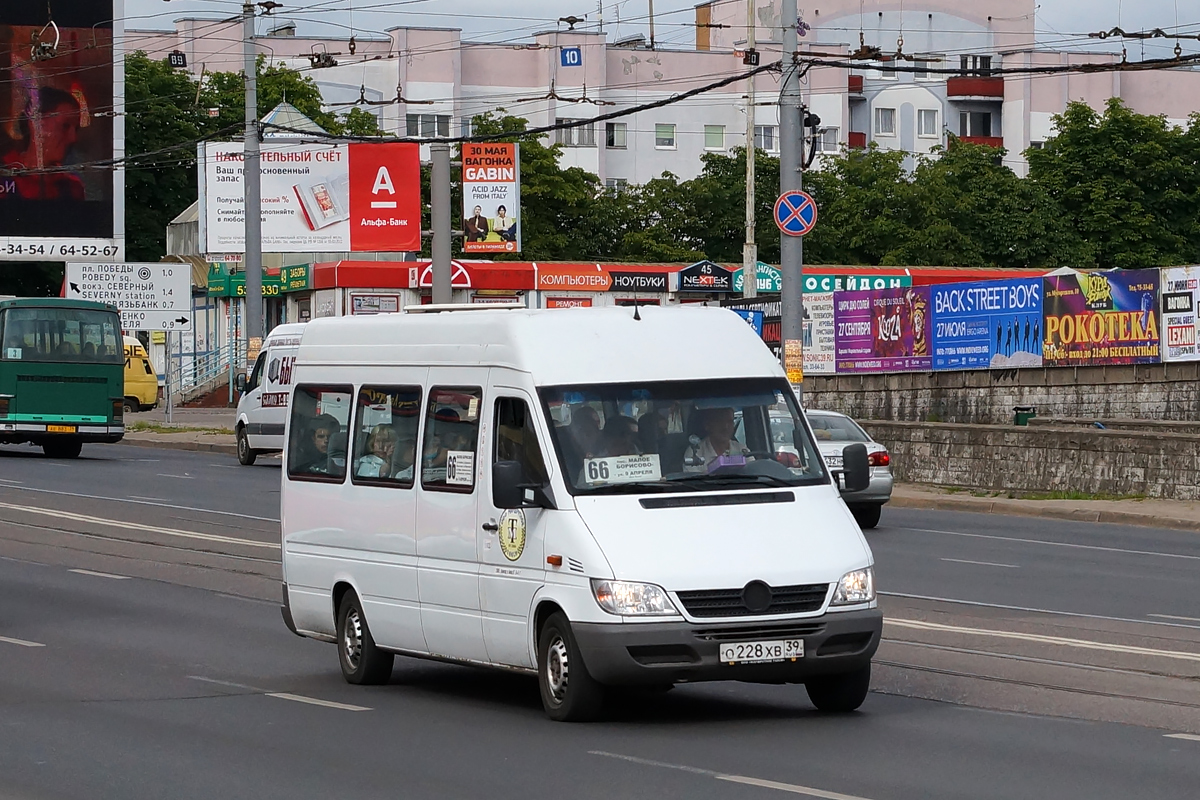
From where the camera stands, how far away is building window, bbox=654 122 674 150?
105 m

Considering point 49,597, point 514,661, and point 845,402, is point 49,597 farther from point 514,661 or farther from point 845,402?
point 845,402

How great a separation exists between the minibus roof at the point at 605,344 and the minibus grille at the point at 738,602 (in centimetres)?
144

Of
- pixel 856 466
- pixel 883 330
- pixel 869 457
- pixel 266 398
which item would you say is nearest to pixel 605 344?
pixel 856 466

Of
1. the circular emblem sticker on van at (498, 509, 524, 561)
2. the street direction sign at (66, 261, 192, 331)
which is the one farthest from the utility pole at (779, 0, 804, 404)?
the street direction sign at (66, 261, 192, 331)

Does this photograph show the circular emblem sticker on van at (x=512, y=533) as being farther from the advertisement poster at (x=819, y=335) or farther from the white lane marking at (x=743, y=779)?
the advertisement poster at (x=819, y=335)

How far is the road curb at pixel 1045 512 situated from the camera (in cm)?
2520

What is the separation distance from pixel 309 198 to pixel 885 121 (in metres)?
60.8

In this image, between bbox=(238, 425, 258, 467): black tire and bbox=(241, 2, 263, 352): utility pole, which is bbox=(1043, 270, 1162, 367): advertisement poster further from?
bbox=(241, 2, 263, 352): utility pole

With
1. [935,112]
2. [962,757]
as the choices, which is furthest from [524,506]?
[935,112]

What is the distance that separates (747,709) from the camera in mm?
10742

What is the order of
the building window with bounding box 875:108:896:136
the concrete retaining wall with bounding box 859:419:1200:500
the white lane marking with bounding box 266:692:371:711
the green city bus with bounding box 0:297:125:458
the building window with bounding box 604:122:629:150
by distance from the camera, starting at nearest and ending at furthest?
1. the white lane marking with bounding box 266:692:371:711
2. the concrete retaining wall with bounding box 859:419:1200:500
3. the green city bus with bounding box 0:297:125:458
4. the building window with bounding box 604:122:629:150
5. the building window with bounding box 875:108:896:136

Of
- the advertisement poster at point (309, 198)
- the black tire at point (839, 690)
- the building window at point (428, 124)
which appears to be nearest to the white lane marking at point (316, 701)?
the black tire at point (839, 690)

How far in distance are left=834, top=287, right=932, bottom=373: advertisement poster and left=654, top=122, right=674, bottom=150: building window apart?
210 ft

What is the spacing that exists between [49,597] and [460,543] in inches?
300
